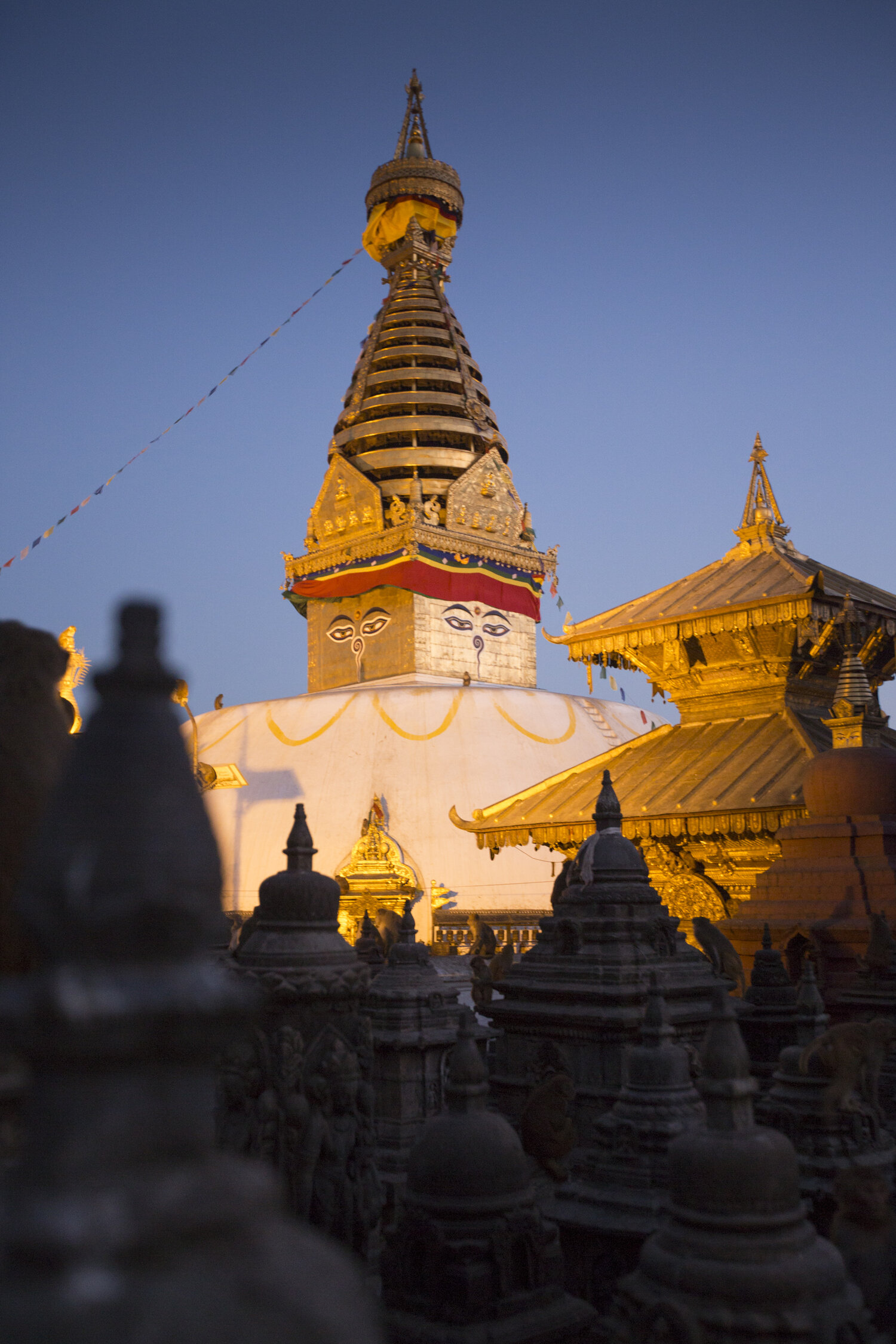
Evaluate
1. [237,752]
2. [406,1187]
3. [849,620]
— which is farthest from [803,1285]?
[237,752]

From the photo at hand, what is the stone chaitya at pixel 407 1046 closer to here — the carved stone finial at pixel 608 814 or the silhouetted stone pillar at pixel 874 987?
the carved stone finial at pixel 608 814

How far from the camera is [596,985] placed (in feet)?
18.4

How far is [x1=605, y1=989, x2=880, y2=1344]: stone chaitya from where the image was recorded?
7.37 ft

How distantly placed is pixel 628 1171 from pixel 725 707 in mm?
9370

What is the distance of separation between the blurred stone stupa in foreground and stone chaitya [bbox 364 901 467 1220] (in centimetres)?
990

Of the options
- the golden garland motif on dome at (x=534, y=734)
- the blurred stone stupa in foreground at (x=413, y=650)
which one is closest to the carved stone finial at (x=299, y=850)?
the blurred stone stupa in foreground at (x=413, y=650)

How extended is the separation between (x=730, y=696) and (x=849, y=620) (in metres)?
1.85

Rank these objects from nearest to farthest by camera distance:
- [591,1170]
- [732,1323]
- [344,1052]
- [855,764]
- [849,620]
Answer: [732,1323], [344,1052], [591,1170], [855,764], [849,620]

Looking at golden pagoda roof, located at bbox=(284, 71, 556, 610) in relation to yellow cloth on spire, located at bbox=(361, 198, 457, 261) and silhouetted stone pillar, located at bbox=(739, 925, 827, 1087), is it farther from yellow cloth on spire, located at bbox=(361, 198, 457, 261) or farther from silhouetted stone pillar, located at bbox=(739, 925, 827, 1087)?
silhouetted stone pillar, located at bbox=(739, 925, 827, 1087)

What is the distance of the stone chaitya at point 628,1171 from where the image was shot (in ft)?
12.4

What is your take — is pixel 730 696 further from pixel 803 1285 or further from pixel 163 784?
pixel 163 784

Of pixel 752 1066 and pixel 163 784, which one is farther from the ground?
pixel 163 784

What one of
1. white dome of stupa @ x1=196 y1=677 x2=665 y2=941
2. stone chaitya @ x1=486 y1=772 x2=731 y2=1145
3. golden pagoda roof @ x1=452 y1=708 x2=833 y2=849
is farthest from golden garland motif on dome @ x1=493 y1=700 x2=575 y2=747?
stone chaitya @ x1=486 y1=772 x2=731 y2=1145

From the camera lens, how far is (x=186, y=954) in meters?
1.29
